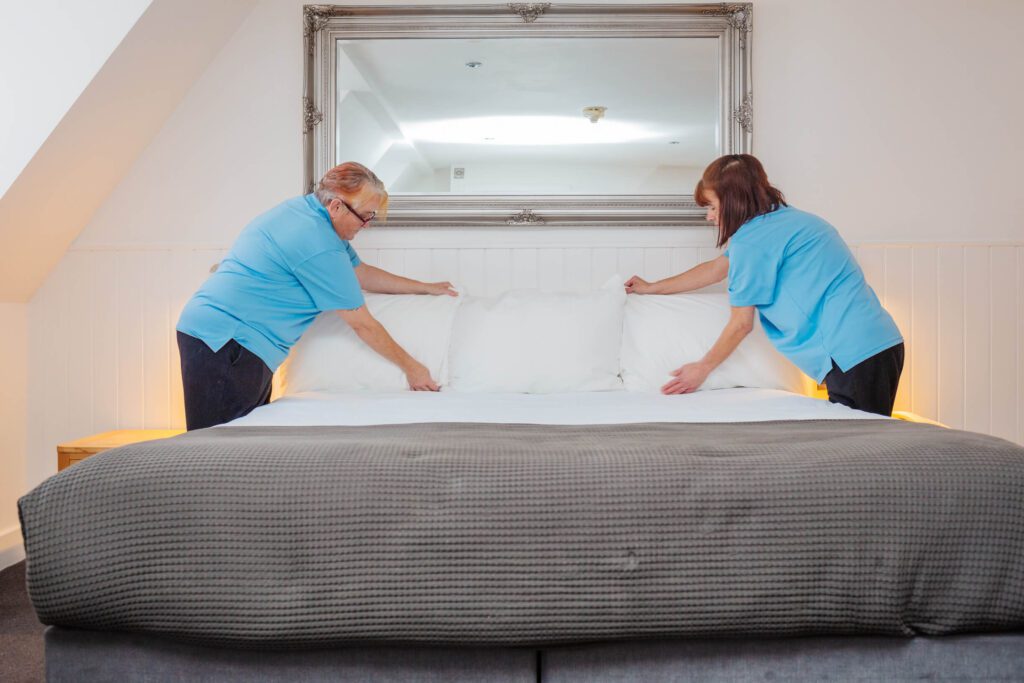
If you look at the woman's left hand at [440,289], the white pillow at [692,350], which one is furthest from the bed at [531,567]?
the woman's left hand at [440,289]

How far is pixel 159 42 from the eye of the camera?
2.98 metres

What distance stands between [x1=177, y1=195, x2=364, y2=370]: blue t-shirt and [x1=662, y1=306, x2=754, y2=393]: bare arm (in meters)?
1.08

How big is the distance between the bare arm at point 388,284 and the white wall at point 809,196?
0.25 meters

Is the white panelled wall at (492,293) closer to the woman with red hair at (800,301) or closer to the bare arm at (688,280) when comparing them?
the bare arm at (688,280)

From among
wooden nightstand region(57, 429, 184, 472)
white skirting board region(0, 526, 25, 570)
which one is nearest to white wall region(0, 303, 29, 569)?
white skirting board region(0, 526, 25, 570)

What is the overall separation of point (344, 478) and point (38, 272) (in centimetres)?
250

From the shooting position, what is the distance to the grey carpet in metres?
2.11

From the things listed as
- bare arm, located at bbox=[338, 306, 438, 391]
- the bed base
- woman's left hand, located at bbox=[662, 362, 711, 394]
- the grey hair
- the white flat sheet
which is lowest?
the bed base

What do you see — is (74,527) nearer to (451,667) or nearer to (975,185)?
(451,667)

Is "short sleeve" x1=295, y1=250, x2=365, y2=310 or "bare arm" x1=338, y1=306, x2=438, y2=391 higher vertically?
"short sleeve" x1=295, y1=250, x2=365, y2=310

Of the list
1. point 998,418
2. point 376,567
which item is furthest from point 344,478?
point 998,418

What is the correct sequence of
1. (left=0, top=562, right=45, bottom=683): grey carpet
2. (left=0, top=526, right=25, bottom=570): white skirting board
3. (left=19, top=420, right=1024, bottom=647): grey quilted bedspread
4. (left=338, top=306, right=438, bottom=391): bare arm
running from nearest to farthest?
(left=19, top=420, right=1024, bottom=647): grey quilted bedspread
(left=0, top=562, right=45, bottom=683): grey carpet
(left=338, top=306, right=438, bottom=391): bare arm
(left=0, top=526, right=25, bottom=570): white skirting board

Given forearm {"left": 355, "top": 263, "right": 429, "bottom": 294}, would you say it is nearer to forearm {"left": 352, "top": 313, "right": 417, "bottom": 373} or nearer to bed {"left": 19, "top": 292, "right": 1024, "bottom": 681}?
forearm {"left": 352, "top": 313, "right": 417, "bottom": 373}

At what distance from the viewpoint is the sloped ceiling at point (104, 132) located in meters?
2.85
